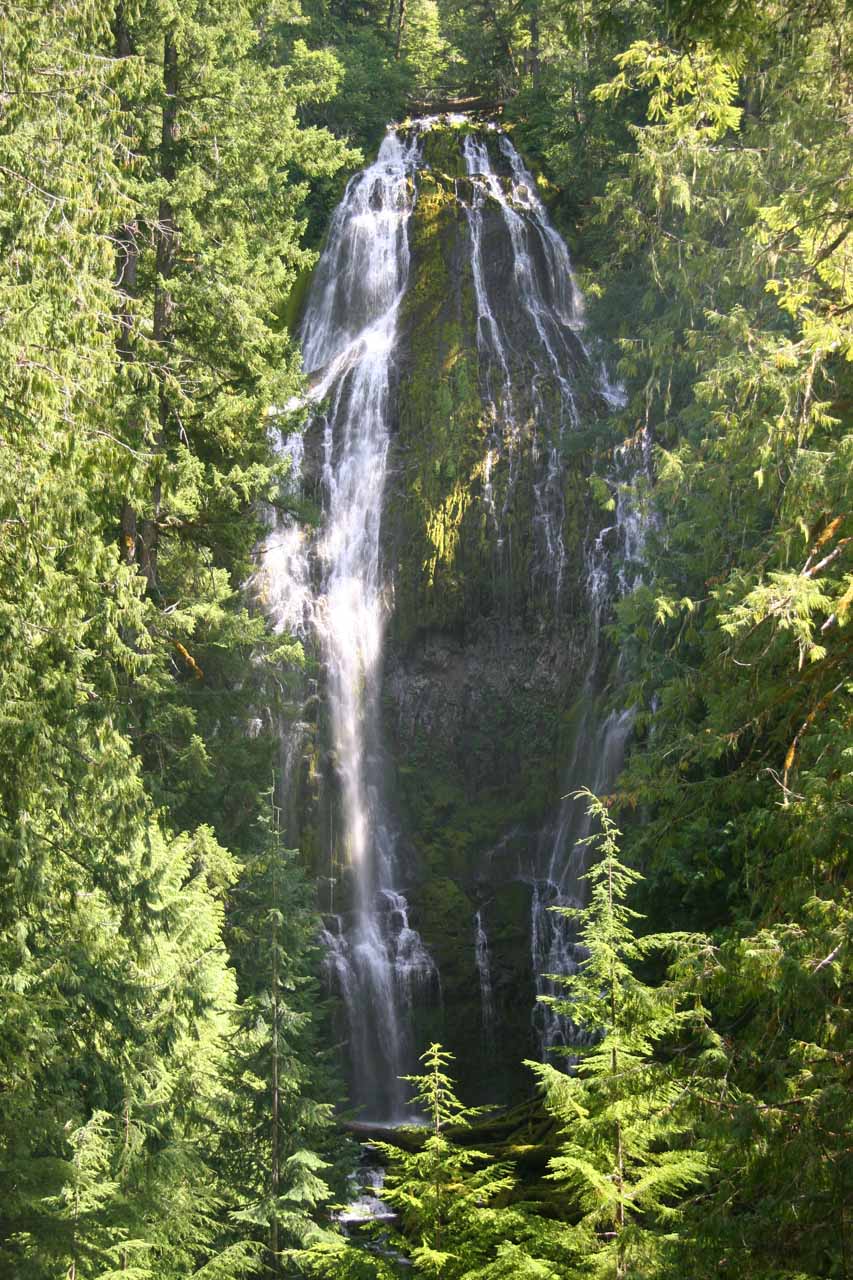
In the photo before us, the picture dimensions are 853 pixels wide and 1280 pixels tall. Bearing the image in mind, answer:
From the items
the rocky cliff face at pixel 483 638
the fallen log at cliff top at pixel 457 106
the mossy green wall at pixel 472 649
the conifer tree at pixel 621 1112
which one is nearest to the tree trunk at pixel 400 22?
the fallen log at cliff top at pixel 457 106

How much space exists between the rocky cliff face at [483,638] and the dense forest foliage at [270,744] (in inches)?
161

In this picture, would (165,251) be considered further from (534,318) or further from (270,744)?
(534,318)

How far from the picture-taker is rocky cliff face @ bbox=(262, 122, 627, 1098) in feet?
57.9

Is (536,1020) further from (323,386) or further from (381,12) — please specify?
(381,12)

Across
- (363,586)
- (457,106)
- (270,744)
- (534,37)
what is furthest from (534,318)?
(534,37)

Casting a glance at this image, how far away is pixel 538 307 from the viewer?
21594 millimetres

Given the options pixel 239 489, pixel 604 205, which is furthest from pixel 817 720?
pixel 604 205

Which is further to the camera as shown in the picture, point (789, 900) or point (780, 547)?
point (780, 547)

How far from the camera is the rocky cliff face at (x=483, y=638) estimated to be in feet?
57.9

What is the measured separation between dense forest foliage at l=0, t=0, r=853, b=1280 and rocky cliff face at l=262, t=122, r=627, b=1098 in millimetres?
4097

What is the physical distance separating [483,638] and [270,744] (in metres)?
6.66

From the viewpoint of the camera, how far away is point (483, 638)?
19.6 metres

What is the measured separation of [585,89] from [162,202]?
1397 centimetres

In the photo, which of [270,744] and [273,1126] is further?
[270,744]
